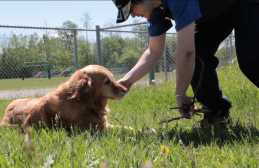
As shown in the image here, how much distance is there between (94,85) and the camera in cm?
328

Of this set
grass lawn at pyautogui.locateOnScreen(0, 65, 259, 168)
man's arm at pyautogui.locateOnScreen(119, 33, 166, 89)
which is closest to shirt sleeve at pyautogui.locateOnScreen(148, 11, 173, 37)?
man's arm at pyautogui.locateOnScreen(119, 33, 166, 89)

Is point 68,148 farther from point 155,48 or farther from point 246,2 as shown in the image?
point 246,2

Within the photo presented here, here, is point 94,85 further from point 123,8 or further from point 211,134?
point 211,134

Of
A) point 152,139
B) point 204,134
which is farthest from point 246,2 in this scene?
point 152,139

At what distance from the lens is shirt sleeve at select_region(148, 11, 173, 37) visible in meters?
2.85

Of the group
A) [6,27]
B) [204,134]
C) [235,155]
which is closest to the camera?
[235,155]

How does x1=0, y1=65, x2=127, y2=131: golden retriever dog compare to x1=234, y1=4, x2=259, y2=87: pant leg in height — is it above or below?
below

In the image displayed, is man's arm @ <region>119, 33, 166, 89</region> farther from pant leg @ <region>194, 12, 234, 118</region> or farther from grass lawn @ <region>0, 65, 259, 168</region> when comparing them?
grass lawn @ <region>0, 65, 259, 168</region>

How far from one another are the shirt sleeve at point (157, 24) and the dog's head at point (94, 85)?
82cm

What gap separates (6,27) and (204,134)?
20.7 feet

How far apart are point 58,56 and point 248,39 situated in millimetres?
7028

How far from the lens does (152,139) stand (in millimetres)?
2273

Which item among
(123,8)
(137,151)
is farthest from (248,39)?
(137,151)

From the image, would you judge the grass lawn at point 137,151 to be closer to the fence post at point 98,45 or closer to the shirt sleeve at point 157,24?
the shirt sleeve at point 157,24
